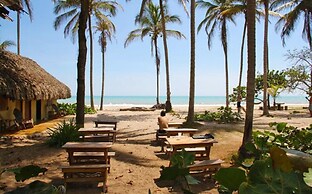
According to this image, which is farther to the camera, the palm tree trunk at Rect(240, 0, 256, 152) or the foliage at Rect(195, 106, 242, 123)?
the foliage at Rect(195, 106, 242, 123)

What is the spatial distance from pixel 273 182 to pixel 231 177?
0.14m

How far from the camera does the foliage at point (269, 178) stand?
90cm

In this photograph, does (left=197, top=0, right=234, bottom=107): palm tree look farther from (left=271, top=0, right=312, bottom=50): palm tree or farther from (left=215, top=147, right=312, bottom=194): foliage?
(left=215, top=147, right=312, bottom=194): foliage

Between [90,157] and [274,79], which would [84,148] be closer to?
[90,157]

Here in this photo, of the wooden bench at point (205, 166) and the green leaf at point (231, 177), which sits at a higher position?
the green leaf at point (231, 177)

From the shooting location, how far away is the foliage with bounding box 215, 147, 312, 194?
2.96ft

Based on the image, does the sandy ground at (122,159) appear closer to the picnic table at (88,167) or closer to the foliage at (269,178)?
the picnic table at (88,167)

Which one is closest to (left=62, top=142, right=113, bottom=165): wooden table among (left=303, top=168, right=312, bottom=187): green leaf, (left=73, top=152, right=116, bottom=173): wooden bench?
(left=73, top=152, right=116, bottom=173): wooden bench

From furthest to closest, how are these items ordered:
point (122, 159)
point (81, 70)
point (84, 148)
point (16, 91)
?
point (16, 91), point (81, 70), point (122, 159), point (84, 148)

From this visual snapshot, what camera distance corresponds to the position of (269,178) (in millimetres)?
945

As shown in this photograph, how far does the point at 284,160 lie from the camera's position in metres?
0.96

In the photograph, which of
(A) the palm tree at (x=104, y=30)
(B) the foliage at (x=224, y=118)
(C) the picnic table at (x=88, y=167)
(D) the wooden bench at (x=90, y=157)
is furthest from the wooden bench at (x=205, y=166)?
(A) the palm tree at (x=104, y=30)

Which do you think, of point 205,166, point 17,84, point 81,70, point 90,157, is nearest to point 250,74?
point 205,166

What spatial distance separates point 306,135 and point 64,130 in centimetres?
611
